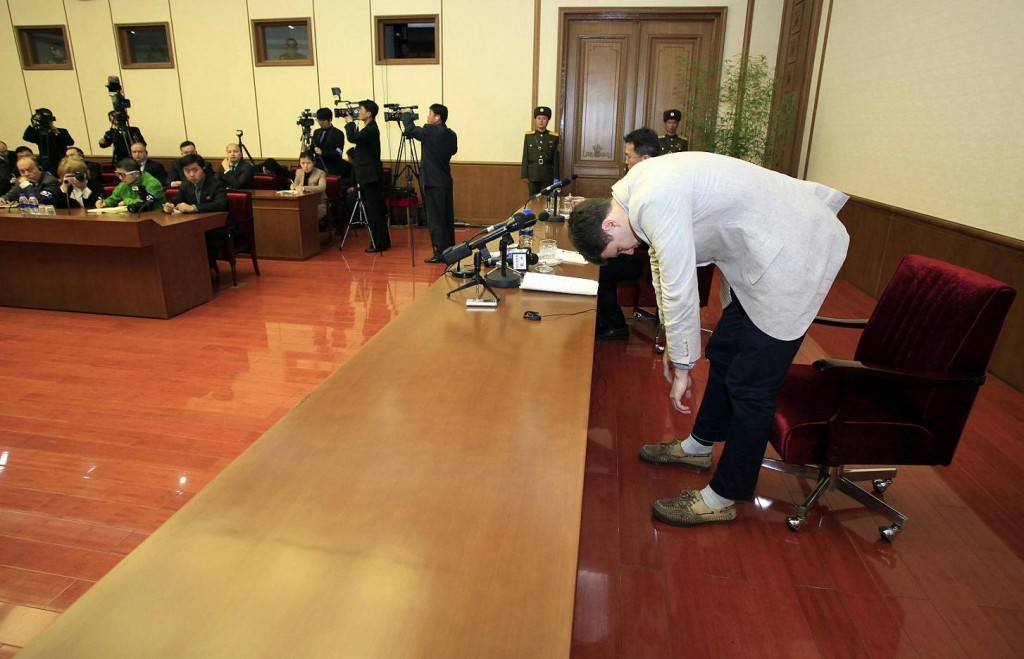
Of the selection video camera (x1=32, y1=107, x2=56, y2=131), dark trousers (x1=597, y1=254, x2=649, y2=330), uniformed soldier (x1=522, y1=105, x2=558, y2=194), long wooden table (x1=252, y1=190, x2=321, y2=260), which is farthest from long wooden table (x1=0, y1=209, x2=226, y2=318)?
video camera (x1=32, y1=107, x2=56, y2=131)

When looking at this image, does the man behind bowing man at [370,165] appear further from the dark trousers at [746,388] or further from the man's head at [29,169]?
the dark trousers at [746,388]

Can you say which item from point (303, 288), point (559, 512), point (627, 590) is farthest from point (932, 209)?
point (303, 288)

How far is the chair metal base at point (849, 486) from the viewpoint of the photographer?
6.35 feet

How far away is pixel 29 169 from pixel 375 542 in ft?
18.0

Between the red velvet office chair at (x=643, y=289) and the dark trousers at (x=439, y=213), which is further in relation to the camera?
the dark trousers at (x=439, y=213)

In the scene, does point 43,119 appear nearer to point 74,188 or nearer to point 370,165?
point 74,188

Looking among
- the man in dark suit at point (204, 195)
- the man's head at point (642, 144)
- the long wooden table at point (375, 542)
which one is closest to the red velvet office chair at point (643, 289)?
the man's head at point (642, 144)

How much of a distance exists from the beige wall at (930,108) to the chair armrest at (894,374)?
2.01 meters

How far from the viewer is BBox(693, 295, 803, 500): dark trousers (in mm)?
1719

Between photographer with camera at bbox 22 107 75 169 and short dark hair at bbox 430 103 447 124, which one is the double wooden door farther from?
photographer with camera at bbox 22 107 75 169

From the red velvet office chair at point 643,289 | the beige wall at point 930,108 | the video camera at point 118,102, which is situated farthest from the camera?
the video camera at point 118,102

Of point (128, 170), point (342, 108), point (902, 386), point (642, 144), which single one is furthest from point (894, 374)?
point (342, 108)

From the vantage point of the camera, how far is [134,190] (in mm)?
4672

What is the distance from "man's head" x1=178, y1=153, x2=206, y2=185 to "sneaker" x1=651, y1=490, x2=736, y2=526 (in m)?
4.42
